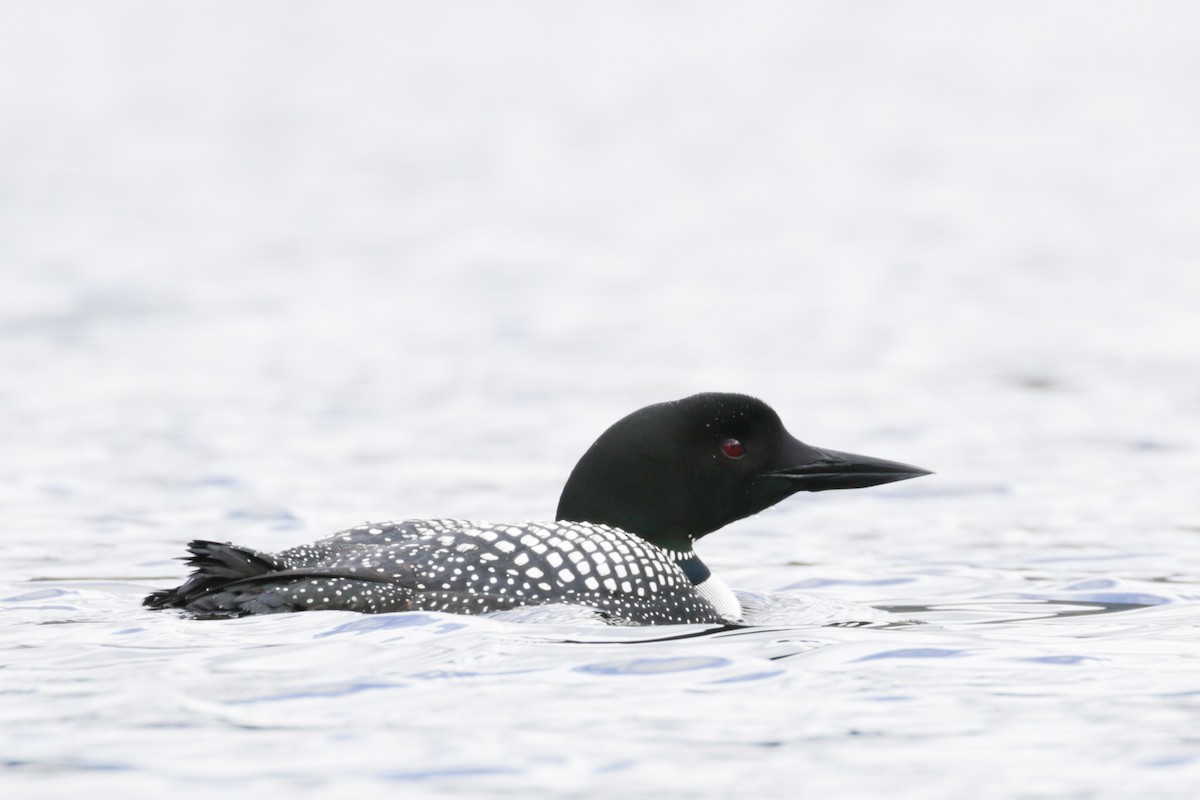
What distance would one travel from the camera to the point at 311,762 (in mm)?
3600

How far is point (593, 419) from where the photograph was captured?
9.46m

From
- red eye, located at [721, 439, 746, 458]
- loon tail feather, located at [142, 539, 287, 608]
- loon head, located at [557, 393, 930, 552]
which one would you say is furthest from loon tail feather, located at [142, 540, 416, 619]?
red eye, located at [721, 439, 746, 458]

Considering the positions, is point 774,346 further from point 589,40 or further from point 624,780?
point 589,40

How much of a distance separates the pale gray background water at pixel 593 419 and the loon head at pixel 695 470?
0.33 metres

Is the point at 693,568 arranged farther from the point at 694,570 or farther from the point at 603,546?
the point at 603,546

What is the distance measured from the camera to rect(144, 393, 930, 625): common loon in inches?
185

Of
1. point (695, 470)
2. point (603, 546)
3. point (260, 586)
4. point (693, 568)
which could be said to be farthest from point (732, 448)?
point (260, 586)

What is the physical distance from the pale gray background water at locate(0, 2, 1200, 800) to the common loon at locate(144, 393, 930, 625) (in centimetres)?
11

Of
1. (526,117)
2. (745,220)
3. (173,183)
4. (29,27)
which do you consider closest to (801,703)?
(745,220)

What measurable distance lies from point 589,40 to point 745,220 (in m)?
23.1

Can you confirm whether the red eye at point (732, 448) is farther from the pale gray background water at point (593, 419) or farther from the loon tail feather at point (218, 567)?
the loon tail feather at point (218, 567)

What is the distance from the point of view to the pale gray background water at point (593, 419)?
3.81m

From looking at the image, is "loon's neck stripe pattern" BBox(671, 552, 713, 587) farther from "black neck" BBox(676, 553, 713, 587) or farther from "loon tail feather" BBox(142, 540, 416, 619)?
"loon tail feather" BBox(142, 540, 416, 619)

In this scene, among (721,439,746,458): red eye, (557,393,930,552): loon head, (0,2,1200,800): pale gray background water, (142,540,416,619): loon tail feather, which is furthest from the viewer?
(721,439,746,458): red eye
